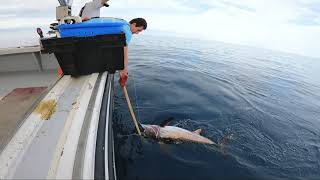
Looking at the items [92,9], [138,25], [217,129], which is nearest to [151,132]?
[217,129]

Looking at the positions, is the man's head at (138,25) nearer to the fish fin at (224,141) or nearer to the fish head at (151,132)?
the fish head at (151,132)

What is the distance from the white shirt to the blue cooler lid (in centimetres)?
131

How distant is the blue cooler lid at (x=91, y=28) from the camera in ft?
13.6

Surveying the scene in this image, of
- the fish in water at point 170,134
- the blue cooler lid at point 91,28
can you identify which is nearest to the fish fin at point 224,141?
the fish in water at point 170,134

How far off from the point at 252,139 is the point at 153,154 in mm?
2516

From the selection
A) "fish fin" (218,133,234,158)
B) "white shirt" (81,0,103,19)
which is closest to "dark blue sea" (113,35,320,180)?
"fish fin" (218,133,234,158)

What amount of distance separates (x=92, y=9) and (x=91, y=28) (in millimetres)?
1497

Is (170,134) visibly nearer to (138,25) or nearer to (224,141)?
(224,141)

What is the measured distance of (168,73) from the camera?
38.3 ft

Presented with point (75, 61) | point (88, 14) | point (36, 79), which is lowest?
point (36, 79)

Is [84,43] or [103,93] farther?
[84,43]

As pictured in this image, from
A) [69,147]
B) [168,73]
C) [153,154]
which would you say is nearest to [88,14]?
[153,154]

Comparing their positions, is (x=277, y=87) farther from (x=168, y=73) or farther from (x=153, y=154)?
(x=153, y=154)

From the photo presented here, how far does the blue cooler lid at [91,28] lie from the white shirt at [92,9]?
131 centimetres
